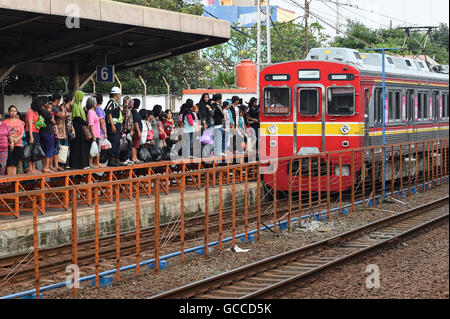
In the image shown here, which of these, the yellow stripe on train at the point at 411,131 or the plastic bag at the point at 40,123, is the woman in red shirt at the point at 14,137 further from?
the yellow stripe on train at the point at 411,131

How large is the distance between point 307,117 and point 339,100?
86 cm

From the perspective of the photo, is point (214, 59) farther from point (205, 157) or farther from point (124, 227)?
point (124, 227)

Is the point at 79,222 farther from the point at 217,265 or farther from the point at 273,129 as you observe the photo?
the point at 273,129

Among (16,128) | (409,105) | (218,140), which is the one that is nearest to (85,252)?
(16,128)

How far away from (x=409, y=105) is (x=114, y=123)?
30.5ft

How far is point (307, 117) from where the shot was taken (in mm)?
18969

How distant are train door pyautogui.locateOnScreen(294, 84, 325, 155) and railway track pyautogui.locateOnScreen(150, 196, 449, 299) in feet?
10.5

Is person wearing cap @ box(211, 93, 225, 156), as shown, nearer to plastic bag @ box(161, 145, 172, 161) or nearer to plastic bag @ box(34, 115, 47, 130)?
plastic bag @ box(161, 145, 172, 161)

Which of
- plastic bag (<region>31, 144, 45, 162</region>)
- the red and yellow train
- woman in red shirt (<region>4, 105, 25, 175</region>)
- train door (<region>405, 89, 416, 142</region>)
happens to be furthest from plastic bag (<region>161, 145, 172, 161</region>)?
train door (<region>405, 89, 416, 142</region>)

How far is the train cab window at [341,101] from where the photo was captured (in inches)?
730

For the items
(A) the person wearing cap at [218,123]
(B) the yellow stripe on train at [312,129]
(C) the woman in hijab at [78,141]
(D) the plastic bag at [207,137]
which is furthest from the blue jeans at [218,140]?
(C) the woman in hijab at [78,141]

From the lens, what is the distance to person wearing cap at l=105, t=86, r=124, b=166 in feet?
52.5

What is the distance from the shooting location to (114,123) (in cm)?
1608
